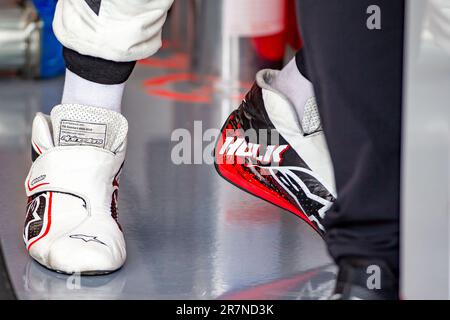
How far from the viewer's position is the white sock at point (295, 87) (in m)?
1.40

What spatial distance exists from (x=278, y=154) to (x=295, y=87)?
0.11 metres

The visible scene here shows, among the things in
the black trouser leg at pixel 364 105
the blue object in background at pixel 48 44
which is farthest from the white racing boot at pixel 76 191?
the blue object in background at pixel 48 44

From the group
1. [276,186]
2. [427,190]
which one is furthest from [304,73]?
[427,190]

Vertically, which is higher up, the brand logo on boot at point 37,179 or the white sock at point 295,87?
the white sock at point 295,87

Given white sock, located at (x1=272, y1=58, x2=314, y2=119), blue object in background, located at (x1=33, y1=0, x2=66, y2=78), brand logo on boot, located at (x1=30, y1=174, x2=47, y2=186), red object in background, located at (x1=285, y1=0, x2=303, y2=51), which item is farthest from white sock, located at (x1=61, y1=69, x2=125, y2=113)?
red object in background, located at (x1=285, y1=0, x2=303, y2=51)

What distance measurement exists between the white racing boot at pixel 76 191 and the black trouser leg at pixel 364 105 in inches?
Result: 14.3

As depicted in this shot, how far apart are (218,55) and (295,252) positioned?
1301mm

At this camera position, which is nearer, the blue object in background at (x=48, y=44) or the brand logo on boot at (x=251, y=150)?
the brand logo on boot at (x=251, y=150)

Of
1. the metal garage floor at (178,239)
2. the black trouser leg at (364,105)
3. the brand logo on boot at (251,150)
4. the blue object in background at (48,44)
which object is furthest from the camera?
the blue object in background at (48,44)

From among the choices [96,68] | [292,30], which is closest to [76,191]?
[96,68]

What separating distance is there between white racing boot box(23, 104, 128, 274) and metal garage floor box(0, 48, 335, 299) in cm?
3

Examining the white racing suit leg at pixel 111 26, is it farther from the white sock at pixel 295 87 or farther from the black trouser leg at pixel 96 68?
the white sock at pixel 295 87

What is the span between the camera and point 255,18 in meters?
2.58

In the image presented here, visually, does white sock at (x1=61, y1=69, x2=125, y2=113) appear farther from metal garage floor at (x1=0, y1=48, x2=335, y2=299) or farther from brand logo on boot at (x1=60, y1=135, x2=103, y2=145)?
metal garage floor at (x1=0, y1=48, x2=335, y2=299)
